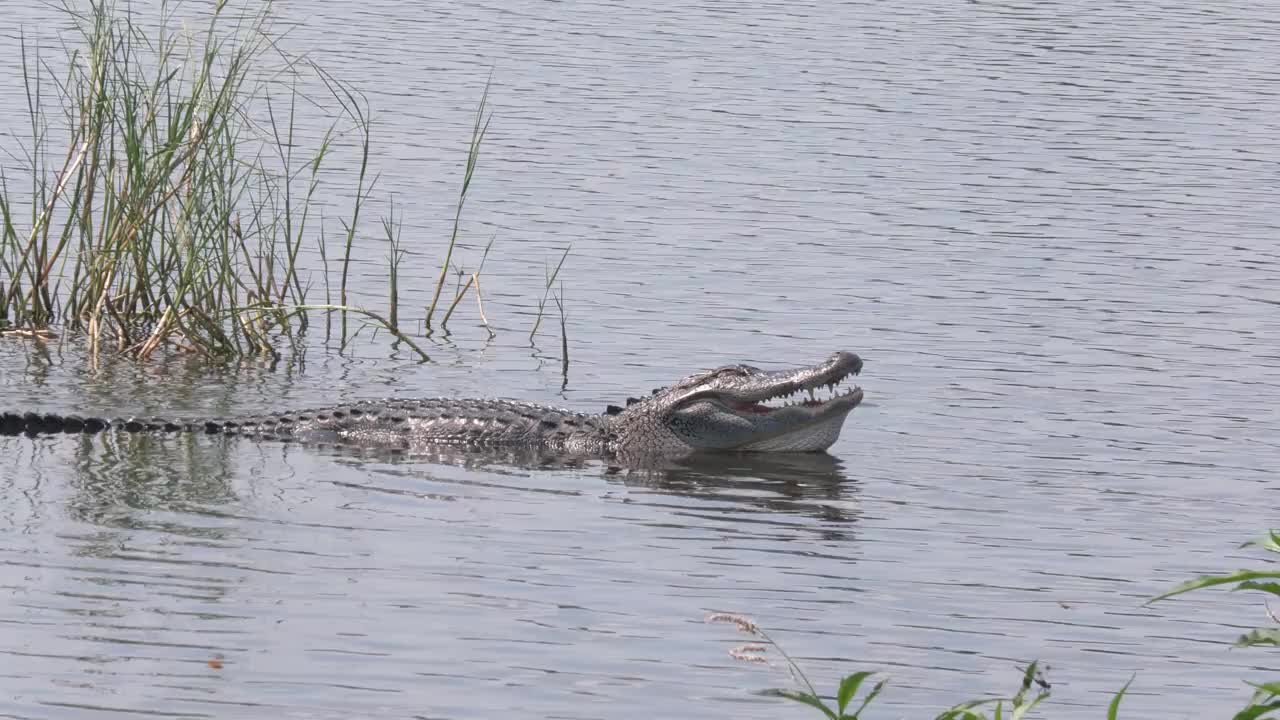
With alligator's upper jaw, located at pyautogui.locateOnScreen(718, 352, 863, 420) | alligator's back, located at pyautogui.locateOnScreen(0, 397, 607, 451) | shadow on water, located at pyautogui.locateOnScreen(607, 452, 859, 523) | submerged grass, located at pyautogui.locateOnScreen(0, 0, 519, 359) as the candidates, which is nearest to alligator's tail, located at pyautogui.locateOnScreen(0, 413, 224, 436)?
alligator's back, located at pyautogui.locateOnScreen(0, 397, 607, 451)

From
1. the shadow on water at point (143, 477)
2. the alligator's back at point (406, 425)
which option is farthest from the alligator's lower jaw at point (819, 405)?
the shadow on water at point (143, 477)

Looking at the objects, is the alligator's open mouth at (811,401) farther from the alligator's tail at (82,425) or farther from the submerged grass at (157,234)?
the alligator's tail at (82,425)

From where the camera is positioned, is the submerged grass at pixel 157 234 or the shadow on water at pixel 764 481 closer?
the shadow on water at pixel 764 481

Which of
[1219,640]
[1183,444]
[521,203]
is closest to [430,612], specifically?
[1219,640]

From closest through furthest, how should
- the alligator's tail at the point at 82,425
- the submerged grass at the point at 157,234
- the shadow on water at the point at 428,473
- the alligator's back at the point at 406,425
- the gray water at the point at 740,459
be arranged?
the gray water at the point at 740,459, the shadow on water at the point at 428,473, the alligator's tail at the point at 82,425, the alligator's back at the point at 406,425, the submerged grass at the point at 157,234

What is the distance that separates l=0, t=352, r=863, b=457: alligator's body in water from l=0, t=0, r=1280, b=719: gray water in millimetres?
223

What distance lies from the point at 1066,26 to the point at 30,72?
12.5 meters

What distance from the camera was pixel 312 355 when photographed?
41.9ft

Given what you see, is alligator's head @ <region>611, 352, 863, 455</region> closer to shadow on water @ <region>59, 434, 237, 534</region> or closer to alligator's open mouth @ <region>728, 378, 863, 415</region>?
alligator's open mouth @ <region>728, 378, 863, 415</region>

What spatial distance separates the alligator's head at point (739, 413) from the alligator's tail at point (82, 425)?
7.04 ft

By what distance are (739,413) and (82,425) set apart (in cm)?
337

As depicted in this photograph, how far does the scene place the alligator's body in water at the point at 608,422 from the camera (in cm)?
1059

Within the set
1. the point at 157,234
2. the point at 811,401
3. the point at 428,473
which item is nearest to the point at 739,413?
the point at 811,401

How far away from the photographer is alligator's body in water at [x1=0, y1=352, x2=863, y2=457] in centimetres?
1059
